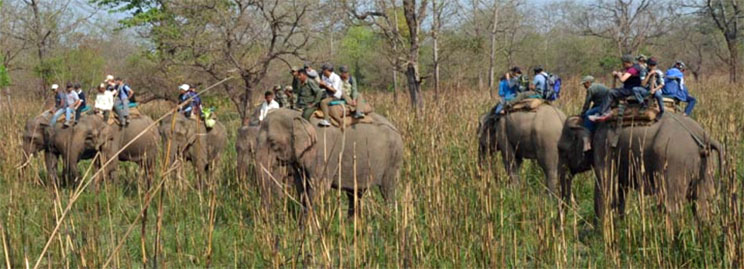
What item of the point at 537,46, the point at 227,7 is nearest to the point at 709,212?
the point at 227,7

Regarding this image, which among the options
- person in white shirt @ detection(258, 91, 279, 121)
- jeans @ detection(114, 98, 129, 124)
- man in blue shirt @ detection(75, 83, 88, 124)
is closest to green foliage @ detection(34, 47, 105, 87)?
man in blue shirt @ detection(75, 83, 88, 124)

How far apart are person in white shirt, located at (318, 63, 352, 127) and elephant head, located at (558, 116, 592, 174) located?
2.64 m

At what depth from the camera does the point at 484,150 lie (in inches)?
432

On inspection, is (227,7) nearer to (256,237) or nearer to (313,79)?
(313,79)

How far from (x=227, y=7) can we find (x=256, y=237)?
43.8 ft

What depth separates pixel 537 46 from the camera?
55406 millimetres

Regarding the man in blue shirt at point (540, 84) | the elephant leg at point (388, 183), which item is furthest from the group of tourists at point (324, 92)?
the man in blue shirt at point (540, 84)

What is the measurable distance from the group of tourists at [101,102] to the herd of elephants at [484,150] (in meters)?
0.18

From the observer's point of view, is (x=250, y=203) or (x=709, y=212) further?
(x=250, y=203)

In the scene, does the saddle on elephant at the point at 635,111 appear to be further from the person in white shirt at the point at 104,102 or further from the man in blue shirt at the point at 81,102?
the man in blue shirt at the point at 81,102

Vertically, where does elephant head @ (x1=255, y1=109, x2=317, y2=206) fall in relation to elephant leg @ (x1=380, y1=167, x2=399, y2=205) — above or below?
above

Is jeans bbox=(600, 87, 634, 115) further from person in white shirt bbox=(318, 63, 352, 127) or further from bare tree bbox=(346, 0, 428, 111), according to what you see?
bare tree bbox=(346, 0, 428, 111)

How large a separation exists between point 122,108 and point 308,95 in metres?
5.54

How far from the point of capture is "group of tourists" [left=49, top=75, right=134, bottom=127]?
457 inches
